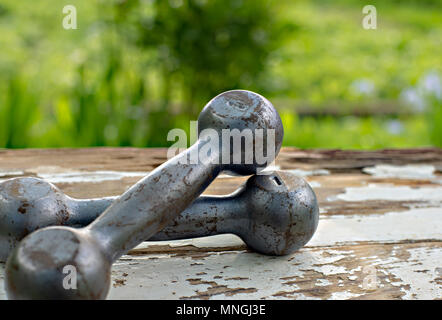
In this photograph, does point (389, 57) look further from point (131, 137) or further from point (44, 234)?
point (44, 234)

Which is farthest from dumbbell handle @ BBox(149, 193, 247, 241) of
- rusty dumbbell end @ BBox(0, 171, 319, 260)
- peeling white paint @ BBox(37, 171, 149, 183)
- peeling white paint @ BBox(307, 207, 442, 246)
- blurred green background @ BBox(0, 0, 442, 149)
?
blurred green background @ BBox(0, 0, 442, 149)

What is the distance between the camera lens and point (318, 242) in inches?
31.9

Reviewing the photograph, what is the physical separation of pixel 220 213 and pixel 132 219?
165 mm

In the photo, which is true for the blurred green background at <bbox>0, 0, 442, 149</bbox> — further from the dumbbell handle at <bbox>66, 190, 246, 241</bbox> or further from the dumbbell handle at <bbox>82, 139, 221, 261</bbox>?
the dumbbell handle at <bbox>82, 139, 221, 261</bbox>

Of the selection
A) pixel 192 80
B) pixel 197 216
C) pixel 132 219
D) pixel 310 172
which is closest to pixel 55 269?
pixel 132 219

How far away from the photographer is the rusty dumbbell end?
2.14 ft

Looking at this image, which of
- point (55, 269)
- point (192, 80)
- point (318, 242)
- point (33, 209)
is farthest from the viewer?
point (192, 80)

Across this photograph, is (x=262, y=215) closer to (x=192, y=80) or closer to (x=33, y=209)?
(x=33, y=209)

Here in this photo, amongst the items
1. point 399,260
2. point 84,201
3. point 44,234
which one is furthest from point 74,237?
point 399,260

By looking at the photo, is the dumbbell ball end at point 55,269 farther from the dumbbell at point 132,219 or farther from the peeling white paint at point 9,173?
the peeling white paint at point 9,173

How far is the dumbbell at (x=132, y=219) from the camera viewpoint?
507mm

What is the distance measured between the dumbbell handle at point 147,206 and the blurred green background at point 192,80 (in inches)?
55.5

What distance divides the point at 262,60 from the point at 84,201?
76.6 inches

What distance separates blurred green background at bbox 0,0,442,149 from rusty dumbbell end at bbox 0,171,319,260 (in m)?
1.28
